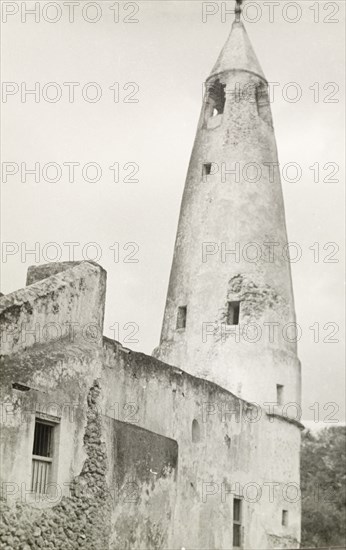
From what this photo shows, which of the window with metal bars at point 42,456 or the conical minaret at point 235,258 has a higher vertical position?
the conical minaret at point 235,258

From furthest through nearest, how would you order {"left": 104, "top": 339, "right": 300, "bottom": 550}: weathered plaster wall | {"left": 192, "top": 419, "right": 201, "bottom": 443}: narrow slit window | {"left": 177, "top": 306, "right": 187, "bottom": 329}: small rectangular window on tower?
{"left": 177, "top": 306, "right": 187, "bottom": 329}: small rectangular window on tower
{"left": 192, "top": 419, "right": 201, "bottom": 443}: narrow slit window
{"left": 104, "top": 339, "right": 300, "bottom": 550}: weathered plaster wall

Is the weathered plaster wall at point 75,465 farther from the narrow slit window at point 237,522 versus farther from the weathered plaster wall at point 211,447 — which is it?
the narrow slit window at point 237,522

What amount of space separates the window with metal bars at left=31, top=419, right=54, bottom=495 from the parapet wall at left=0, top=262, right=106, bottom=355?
1091mm

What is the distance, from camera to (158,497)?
14.5 meters

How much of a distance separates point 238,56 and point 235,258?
6125mm

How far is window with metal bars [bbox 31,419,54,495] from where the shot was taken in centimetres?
1138

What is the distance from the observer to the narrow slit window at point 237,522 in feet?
62.1

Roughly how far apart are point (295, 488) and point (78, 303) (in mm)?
10648

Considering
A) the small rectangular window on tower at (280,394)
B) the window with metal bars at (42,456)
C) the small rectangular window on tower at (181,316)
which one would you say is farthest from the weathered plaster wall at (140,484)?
the small rectangular window on tower at (181,316)

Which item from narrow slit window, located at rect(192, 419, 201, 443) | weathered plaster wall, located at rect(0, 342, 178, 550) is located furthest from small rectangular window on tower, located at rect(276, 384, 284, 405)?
weathered plaster wall, located at rect(0, 342, 178, 550)

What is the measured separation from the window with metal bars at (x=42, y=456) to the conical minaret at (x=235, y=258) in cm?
1006

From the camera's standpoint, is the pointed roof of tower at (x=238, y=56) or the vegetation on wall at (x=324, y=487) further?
the vegetation on wall at (x=324, y=487)

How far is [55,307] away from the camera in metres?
12.3

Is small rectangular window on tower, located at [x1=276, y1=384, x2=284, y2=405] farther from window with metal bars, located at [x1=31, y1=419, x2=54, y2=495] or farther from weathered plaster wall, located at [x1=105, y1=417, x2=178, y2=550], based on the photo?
window with metal bars, located at [x1=31, y1=419, x2=54, y2=495]
